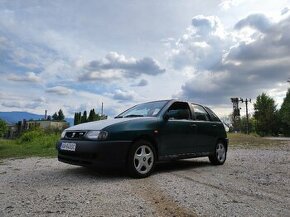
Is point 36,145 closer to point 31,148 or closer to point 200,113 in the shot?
point 31,148

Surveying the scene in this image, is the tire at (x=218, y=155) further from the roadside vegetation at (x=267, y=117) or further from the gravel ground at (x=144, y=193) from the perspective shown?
the roadside vegetation at (x=267, y=117)

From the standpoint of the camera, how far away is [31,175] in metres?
6.56

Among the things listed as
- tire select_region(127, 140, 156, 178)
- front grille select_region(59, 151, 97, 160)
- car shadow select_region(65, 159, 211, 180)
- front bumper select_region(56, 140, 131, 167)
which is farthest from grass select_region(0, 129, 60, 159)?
tire select_region(127, 140, 156, 178)

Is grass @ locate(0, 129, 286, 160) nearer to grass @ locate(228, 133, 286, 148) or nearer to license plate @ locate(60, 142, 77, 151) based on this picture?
→ grass @ locate(228, 133, 286, 148)

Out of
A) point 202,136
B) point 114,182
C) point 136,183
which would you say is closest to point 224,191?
point 136,183

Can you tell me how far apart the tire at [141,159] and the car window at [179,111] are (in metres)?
0.99

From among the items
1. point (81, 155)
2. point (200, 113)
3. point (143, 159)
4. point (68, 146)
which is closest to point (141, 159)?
point (143, 159)

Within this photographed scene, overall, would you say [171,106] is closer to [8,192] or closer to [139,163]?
[139,163]

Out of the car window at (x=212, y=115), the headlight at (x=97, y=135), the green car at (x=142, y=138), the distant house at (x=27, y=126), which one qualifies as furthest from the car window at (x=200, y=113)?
the distant house at (x=27, y=126)

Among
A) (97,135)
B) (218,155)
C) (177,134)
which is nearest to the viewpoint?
(97,135)

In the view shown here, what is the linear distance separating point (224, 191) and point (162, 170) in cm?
236

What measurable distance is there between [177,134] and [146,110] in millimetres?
837

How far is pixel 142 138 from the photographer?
6.44 meters

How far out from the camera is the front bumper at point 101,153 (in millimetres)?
5820
